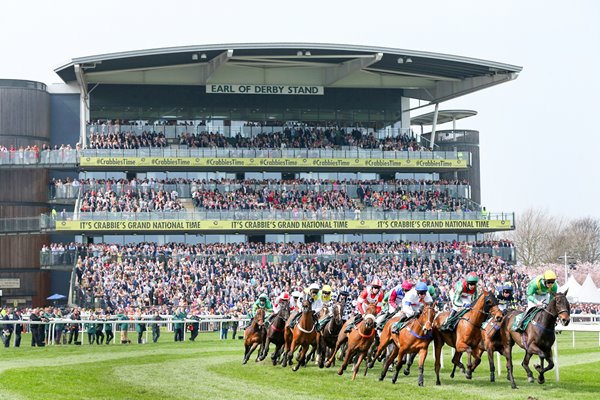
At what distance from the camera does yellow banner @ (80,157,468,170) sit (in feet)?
187

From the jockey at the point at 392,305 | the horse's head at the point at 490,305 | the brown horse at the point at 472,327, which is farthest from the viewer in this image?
the jockey at the point at 392,305

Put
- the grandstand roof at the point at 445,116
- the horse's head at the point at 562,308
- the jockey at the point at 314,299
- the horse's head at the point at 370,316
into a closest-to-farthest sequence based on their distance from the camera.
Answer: the horse's head at the point at 562,308 → the horse's head at the point at 370,316 → the jockey at the point at 314,299 → the grandstand roof at the point at 445,116

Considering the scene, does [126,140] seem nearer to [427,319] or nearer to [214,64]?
[214,64]

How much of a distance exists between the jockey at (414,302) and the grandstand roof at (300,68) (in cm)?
3642

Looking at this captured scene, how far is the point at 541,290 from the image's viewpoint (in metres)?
18.8

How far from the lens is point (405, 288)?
20109mm

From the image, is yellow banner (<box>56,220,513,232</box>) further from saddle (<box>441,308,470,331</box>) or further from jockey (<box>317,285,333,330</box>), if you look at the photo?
saddle (<box>441,308,470,331</box>)

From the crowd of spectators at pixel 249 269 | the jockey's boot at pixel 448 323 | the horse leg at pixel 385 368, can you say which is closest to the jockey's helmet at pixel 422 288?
the jockey's boot at pixel 448 323

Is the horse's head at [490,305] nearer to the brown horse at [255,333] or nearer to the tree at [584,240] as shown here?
the brown horse at [255,333]

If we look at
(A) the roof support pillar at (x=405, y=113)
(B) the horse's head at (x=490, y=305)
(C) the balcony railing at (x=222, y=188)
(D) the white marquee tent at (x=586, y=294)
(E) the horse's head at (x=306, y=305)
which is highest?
(A) the roof support pillar at (x=405, y=113)

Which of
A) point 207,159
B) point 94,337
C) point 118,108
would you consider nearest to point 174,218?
point 207,159

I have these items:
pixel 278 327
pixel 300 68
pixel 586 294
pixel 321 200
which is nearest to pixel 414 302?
pixel 278 327

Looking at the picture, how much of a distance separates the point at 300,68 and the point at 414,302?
43327 millimetres

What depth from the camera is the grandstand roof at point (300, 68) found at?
54969 millimetres
